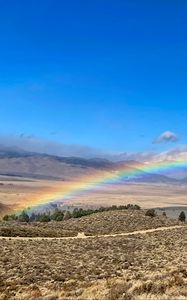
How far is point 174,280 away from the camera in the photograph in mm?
21344

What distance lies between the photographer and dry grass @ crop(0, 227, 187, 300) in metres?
19.0

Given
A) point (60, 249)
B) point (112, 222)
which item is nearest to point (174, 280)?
point (60, 249)

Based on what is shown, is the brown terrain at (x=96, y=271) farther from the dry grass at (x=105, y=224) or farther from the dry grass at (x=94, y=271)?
the dry grass at (x=105, y=224)

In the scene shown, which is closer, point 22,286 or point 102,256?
point 22,286

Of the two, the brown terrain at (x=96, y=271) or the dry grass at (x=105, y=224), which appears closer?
the brown terrain at (x=96, y=271)

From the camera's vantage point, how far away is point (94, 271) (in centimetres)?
2902

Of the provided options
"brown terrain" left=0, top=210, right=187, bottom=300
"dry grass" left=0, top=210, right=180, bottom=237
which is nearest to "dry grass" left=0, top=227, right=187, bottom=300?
"brown terrain" left=0, top=210, right=187, bottom=300

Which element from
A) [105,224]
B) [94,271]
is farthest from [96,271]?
[105,224]

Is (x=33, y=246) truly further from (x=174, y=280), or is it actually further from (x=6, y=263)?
(x=174, y=280)

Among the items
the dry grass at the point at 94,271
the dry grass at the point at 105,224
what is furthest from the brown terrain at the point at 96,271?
the dry grass at the point at 105,224

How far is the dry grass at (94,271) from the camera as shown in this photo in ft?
62.2

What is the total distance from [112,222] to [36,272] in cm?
5295

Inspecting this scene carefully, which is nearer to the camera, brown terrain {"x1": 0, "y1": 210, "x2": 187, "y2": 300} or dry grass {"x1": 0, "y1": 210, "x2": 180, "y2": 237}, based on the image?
brown terrain {"x1": 0, "y1": 210, "x2": 187, "y2": 300}

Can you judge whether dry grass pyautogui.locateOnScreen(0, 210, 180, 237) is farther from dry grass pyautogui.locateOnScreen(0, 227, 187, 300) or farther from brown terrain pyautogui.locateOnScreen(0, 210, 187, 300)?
dry grass pyautogui.locateOnScreen(0, 227, 187, 300)
